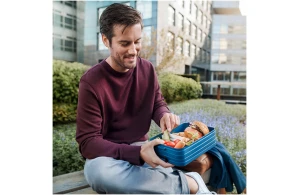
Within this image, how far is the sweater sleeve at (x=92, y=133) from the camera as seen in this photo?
127cm

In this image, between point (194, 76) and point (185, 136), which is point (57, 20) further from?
point (185, 136)

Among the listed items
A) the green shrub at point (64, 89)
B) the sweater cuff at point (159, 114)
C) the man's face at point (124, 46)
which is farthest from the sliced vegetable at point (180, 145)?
the green shrub at point (64, 89)

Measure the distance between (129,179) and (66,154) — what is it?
82cm

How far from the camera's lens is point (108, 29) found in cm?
133

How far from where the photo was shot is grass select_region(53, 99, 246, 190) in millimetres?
1805

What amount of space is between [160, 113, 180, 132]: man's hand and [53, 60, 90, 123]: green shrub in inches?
32.7

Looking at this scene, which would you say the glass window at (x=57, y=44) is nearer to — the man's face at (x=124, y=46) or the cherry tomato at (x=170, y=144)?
the man's face at (x=124, y=46)

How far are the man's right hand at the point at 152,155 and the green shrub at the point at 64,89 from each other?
101 cm

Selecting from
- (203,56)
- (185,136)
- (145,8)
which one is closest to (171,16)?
(145,8)

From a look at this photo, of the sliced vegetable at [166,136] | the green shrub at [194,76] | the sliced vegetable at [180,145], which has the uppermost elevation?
the green shrub at [194,76]

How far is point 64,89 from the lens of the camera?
207 cm

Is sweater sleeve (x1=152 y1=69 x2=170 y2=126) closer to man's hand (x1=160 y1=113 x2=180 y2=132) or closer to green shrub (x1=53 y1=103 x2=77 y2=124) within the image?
man's hand (x1=160 y1=113 x2=180 y2=132)
